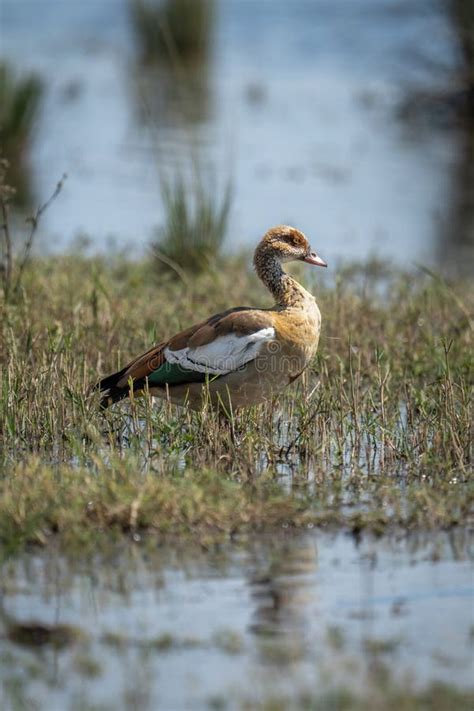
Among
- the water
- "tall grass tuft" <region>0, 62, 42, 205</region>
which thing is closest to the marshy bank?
the water

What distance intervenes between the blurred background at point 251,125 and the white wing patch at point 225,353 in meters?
3.41

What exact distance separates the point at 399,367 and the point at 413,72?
13414 millimetres

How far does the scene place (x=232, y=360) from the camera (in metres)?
6.33

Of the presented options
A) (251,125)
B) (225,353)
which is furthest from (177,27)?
(225,353)

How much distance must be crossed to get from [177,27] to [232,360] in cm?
1864

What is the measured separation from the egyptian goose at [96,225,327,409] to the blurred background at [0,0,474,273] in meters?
3.29

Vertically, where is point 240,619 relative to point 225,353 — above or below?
below

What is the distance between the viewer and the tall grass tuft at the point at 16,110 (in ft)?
51.0

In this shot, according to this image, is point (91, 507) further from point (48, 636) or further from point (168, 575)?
point (48, 636)

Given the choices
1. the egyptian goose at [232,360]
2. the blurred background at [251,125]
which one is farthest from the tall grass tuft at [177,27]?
the egyptian goose at [232,360]

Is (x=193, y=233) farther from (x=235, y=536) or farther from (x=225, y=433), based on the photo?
(x=235, y=536)

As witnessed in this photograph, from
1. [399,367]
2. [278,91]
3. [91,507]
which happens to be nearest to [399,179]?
[278,91]

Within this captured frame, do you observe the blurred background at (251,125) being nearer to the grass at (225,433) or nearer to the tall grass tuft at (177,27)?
the tall grass tuft at (177,27)

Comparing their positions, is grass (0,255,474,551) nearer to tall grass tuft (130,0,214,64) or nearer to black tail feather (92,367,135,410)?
black tail feather (92,367,135,410)
